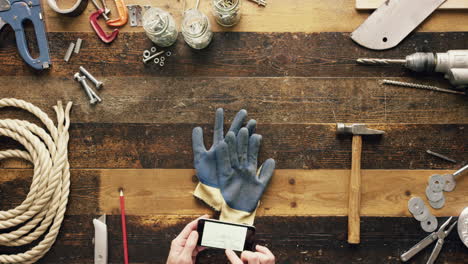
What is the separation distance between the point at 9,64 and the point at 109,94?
15.6 inches

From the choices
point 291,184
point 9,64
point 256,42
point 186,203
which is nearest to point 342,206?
point 291,184

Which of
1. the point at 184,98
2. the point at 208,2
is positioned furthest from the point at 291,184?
the point at 208,2

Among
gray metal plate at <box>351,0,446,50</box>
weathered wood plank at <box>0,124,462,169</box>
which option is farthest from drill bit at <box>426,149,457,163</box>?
gray metal plate at <box>351,0,446,50</box>

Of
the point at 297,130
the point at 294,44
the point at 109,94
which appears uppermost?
the point at 294,44

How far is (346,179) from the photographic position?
1308mm

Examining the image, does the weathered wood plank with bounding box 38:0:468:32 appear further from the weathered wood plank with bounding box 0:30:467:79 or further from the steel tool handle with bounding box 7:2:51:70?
the steel tool handle with bounding box 7:2:51:70

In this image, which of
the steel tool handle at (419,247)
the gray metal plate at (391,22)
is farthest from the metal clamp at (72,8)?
the steel tool handle at (419,247)

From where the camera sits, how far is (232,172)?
4.21 ft

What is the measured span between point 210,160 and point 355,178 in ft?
1.70

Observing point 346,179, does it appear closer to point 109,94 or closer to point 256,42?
point 256,42

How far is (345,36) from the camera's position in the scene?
1.31 metres

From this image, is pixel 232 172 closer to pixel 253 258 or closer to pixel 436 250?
pixel 253 258

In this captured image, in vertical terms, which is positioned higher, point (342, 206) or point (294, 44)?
point (294, 44)

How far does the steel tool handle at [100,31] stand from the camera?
4.33 feet
